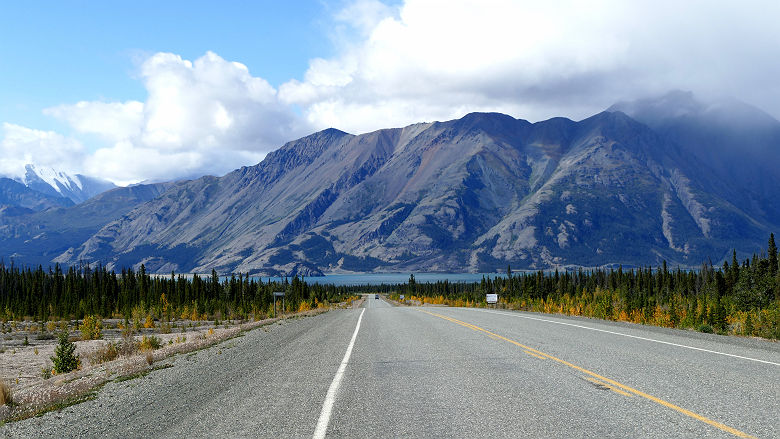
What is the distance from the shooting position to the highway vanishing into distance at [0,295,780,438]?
7.00 meters

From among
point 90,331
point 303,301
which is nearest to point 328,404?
point 90,331

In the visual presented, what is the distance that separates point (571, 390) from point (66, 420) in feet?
26.6

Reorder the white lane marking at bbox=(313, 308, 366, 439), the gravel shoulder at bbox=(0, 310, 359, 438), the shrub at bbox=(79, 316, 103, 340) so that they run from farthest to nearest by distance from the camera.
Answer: the shrub at bbox=(79, 316, 103, 340) → the gravel shoulder at bbox=(0, 310, 359, 438) → the white lane marking at bbox=(313, 308, 366, 439)

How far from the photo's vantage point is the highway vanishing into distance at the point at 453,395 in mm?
7000

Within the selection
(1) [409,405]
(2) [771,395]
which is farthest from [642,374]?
(1) [409,405]

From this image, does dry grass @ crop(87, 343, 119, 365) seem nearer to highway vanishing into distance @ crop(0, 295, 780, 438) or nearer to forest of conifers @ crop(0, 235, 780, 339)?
highway vanishing into distance @ crop(0, 295, 780, 438)

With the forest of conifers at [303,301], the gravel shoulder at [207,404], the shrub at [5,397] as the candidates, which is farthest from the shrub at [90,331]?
the shrub at [5,397]

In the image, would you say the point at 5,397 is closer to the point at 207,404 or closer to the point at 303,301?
the point at 207,404

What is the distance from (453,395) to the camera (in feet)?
28.7

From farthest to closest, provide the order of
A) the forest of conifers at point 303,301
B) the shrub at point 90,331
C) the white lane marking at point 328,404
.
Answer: the shrub at point 90,331, the forest of conifers at point 303,301, the white lane marking at point 328,404

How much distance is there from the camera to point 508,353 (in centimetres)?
1353

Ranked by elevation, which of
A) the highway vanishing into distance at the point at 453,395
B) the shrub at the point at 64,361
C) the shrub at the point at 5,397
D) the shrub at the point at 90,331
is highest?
the highway vanishing into distance at the point at 453,395

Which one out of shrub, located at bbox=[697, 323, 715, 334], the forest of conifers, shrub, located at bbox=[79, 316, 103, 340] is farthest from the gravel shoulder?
shrub, located at bbox=[79, 316, 103, 340]

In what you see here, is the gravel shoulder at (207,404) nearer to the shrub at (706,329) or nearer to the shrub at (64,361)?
the shrub at (64,361)
